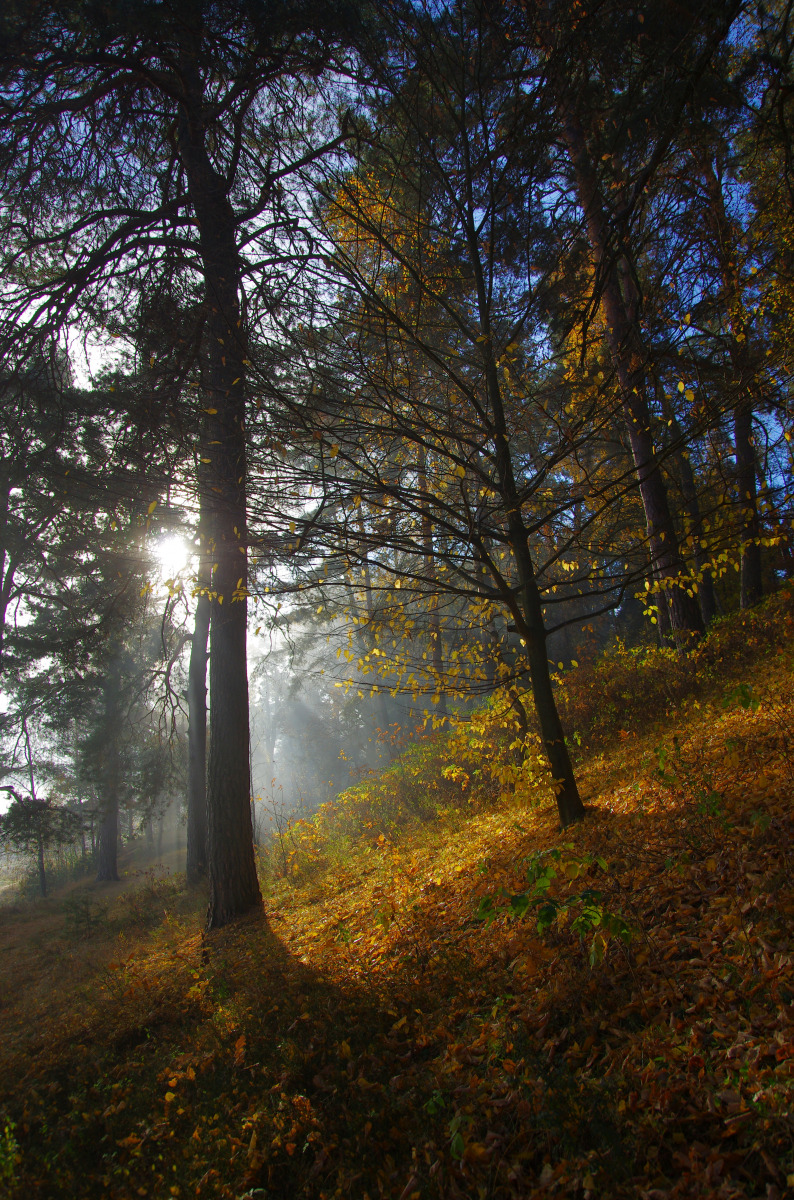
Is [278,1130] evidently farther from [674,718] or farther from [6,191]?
[6,191]

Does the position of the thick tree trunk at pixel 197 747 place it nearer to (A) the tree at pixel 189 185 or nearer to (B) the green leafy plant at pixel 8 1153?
(A) the tree at pixel 189 185

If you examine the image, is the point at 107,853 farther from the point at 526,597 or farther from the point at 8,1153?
the point at 526,597

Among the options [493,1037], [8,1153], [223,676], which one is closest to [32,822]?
[223,676]

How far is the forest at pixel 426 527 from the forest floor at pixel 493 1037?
0.08 ft

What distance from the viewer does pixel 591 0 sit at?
2.89 metres

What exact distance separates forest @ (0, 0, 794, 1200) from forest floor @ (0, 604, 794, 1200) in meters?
0.02

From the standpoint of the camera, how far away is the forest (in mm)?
2480

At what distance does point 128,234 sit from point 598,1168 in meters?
8.40

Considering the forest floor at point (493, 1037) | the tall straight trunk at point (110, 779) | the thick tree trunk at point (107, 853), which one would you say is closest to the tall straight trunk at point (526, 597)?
the forest floor at point (493, 1037)

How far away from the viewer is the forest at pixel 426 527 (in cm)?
248

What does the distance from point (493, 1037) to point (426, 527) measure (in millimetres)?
3364

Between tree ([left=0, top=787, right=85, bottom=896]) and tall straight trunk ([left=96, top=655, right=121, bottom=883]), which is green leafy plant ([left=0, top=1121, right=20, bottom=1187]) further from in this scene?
tall straight trunk ([left=96, top=655, right=121, bottom=883])

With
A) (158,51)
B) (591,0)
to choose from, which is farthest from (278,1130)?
(158,51)

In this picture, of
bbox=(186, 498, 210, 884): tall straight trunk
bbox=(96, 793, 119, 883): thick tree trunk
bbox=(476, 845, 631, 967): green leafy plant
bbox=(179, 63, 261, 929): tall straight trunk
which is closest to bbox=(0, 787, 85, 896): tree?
bbox=(186, 498, 210, 884): tall straight trunk
